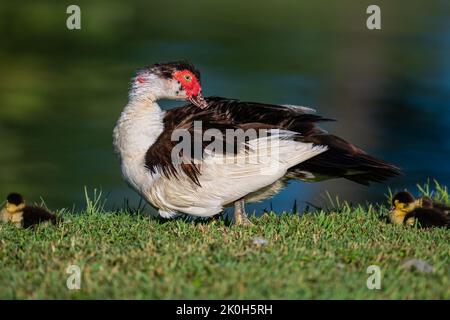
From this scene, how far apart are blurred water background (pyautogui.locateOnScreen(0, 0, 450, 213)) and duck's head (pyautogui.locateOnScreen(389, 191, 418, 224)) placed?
2.94 meters

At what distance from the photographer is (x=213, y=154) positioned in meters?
6.98

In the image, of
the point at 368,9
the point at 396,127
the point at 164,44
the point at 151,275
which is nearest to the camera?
the point at 151,275

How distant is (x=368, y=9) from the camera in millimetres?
16344

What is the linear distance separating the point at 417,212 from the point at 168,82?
2.26 metres

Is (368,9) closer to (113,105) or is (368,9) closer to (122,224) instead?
(113,105)

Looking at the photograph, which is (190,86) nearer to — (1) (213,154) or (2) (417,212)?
(1) (213,154)

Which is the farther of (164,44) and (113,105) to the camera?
(164,44)

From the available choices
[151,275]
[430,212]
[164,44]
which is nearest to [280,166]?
[430,212]

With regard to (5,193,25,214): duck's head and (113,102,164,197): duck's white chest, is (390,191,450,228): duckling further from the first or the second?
(5,193,25,214): duck's head

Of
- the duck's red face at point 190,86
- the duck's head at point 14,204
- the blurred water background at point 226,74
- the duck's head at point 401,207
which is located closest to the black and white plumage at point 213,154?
the duck's red face at point 190,86

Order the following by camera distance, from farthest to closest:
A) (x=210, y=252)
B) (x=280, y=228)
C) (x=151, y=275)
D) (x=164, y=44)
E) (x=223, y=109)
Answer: (x=164, y=44), (x=223, y=109), (x=280, y=228), (x=210, y=252), (x=151, y=275)

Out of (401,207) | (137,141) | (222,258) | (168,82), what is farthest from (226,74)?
(222,258)

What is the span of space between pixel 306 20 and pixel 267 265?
38.8ft

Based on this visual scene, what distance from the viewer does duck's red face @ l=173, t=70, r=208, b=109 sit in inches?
297
